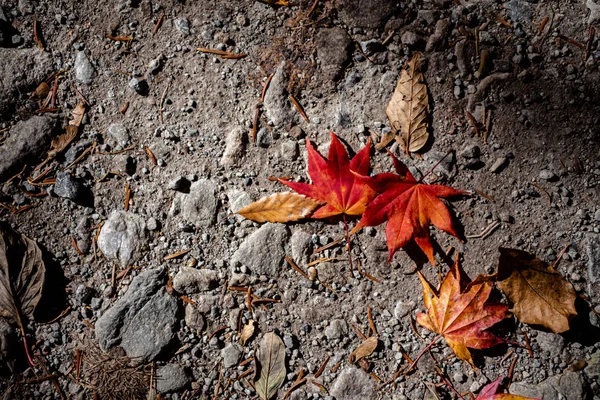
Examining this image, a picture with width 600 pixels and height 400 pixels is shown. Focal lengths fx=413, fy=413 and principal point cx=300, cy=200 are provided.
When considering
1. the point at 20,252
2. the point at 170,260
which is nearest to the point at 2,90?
the point at 20,252

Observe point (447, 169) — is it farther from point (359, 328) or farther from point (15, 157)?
point (15, 157)

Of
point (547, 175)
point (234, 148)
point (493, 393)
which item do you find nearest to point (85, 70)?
point (234, 148)

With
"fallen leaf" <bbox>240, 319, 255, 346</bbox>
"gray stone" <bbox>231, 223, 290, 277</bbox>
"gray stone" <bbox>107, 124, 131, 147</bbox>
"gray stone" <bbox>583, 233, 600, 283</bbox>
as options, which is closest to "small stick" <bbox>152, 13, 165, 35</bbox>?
"gray stone" <bbox>107, 124, 131, 147</bbox>

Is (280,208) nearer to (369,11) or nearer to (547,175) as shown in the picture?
(369,11)

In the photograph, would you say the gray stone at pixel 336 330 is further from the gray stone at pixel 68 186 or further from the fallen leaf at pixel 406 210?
the gray stone at pixel 68 186

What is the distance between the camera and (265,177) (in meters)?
2.12

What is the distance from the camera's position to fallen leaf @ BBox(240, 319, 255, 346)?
2066 mm

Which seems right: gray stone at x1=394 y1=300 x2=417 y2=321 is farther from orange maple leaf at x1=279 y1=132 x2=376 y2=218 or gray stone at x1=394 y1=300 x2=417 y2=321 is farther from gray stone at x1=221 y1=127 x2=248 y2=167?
gray stone at x1=221 y1=127 x2=248 y2=167

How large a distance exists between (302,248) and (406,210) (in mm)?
547

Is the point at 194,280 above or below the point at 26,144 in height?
below

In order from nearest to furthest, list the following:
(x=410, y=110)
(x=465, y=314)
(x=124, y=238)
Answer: (x=465, y=314) → (x=410, y=110) → (x=124, y=238)

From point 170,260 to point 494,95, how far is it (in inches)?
72.2

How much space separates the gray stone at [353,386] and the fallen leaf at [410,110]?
1125 millimetres

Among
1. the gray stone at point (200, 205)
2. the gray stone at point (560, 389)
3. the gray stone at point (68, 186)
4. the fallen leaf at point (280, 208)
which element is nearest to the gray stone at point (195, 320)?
the gray stone at point (200, 205)
